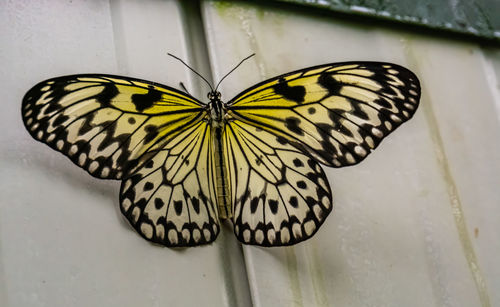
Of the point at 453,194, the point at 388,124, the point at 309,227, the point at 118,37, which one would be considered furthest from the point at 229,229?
the point at 453,194

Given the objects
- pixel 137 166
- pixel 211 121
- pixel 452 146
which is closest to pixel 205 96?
pixel 211 121

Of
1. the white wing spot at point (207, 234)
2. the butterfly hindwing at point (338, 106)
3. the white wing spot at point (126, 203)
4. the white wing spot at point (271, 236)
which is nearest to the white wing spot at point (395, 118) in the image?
the butterfly hindwing at point (338, 106)

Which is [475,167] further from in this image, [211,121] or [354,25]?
[211,121]

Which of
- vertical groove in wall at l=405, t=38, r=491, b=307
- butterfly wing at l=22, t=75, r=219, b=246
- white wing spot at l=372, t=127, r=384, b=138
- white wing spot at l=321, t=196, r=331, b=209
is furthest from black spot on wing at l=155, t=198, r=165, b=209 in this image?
vertical groove in wall at l=405, t=38, r=491, b=307

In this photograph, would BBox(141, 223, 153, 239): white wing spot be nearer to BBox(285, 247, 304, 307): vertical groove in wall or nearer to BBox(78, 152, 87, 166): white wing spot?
BBox(78, 152, 87, 166): white wing spot

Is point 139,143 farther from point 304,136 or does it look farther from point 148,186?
point 304,136

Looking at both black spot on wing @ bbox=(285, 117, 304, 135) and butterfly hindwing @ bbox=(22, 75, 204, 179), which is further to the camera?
black spot on wing @ bbox=(285, 117, 304, 135)
